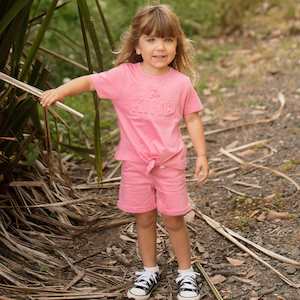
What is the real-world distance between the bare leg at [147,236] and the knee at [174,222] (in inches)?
2.4

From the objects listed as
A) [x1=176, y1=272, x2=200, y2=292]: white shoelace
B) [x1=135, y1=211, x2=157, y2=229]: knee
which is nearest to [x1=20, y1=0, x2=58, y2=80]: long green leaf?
[x1=135, y1=211, x2=157, y2=229]: knee

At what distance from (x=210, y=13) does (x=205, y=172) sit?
4540 millimetres

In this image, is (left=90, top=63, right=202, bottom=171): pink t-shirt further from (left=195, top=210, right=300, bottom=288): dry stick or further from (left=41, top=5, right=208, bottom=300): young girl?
(left=195, top=210, right=300, bottom=288): dry stick

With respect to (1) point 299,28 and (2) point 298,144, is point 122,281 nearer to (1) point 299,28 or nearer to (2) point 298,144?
(2) point 298,144

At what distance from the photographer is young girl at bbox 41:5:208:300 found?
95.6 inches

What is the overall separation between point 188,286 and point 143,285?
16 cm

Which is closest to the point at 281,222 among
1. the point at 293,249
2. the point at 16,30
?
the point at 293,249

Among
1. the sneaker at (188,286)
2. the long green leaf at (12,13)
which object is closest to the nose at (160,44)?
the long green leaf at (12,13)

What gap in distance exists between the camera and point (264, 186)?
343 cm

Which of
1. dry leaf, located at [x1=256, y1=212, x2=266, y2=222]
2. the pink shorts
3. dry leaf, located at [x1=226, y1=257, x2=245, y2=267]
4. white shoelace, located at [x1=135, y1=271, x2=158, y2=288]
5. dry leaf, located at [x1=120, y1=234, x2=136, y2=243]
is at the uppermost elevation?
the pink shorts

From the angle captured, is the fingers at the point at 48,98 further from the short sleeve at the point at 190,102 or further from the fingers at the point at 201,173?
the fingers at the point at 201,173

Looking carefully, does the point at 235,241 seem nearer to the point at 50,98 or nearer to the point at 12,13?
the point at 50,98

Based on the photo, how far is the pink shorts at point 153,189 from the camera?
2.49m

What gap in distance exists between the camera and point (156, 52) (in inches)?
95.0
